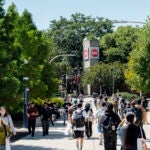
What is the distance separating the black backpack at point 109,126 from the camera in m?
14.0

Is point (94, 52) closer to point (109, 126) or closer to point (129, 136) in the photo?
point (109, 126)

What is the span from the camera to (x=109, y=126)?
45.9ft

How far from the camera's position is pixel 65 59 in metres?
113

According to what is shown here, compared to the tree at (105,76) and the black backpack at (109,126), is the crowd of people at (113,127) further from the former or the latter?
the tree at (105,76)

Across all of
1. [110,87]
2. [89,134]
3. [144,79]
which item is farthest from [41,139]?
[110,87]

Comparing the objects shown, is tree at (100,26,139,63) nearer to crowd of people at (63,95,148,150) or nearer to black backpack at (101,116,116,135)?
crowd of people at (63,95,148,150)

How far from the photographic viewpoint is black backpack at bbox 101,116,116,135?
1398 cm

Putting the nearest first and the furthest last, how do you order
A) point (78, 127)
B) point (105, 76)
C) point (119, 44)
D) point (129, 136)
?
point (129, 136)
point (78, 127)
point (105, 76)
point (119, 44)

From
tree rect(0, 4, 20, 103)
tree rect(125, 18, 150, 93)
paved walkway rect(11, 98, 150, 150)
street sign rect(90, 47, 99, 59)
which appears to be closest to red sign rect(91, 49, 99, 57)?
street sign rect(90, 47, 99, 59)

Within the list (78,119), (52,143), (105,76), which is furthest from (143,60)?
(105,76)

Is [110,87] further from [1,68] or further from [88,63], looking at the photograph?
[1,68]

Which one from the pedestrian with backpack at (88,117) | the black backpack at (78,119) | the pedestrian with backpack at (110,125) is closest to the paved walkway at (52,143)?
the pedestrian with backpack at (88,117)

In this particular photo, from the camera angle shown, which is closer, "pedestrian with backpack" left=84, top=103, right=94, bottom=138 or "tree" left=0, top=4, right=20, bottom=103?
"tree" left=0, top=4, right=20, bottom=103

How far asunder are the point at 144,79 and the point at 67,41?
71.6 m
